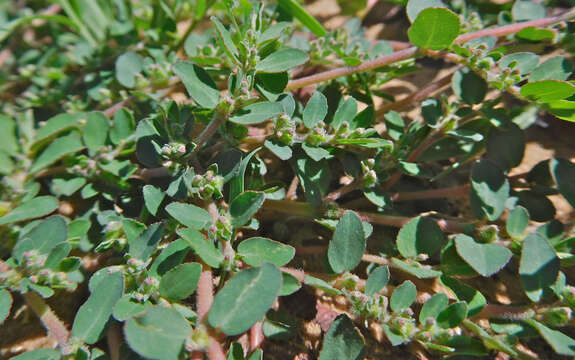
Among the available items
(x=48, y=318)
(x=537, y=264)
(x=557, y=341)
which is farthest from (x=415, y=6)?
(x=48, y=318)

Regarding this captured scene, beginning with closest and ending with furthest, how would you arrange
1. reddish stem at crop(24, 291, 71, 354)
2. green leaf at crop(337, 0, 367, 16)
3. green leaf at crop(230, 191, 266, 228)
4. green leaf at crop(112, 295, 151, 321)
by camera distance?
green leaf at crop(112, 295, 151, 321) → green leaf at crop(230, 191, 266, 228) → reddish stem at crop(24, 291, 71, 354) → green leaf at crop(337, 0, 367, 16)

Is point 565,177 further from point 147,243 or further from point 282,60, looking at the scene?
point 147,243

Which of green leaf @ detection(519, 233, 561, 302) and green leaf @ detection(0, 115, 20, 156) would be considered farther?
green leaf @ detection(0, 115, 20, 156)

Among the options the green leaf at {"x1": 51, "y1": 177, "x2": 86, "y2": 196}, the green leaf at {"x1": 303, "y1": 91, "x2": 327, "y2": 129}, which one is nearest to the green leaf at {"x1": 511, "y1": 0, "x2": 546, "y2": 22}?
the green leaf at {"x1": 303, "y1": 91, "x2": 327, "y2": 129}

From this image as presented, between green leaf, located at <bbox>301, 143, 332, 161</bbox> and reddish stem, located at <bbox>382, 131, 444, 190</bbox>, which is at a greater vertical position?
green leaf, located at <bbox>301, 143, 332, 161</bbox>

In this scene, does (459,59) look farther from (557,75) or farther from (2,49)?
(2,49)

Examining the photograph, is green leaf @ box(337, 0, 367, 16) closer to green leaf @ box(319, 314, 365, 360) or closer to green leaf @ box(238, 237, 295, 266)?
green leaf @ box(238, 237, 295, 266)
